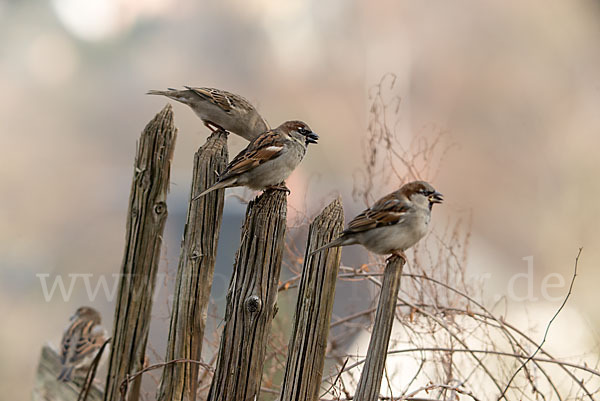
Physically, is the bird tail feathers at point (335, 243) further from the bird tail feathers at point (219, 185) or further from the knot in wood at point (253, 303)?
the bird tail feathers at point (219, 185)

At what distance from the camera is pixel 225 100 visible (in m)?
2.97

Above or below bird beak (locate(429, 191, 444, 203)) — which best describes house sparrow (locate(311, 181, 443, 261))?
below

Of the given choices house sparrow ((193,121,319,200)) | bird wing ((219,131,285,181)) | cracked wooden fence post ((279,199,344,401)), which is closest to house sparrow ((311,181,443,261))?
cracked wooden fence post ((279,199,344,401))

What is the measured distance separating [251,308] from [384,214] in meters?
0.60

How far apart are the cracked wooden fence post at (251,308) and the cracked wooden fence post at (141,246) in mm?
630

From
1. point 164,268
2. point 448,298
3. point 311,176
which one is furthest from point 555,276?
point 164,268

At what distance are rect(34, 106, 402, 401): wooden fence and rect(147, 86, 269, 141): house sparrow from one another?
0.97ft

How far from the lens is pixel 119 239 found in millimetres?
6332

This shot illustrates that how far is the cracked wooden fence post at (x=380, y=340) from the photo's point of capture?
196 centimetres

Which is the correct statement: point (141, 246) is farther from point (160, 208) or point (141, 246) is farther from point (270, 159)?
point (270, 159)

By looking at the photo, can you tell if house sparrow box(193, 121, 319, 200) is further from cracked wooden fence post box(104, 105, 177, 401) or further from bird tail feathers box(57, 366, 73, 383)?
bird tail feathers box(57, 366, 73, 383)

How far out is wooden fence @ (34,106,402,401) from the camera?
2074 millimetres

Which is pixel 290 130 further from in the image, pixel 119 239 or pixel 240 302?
pixel 119 239

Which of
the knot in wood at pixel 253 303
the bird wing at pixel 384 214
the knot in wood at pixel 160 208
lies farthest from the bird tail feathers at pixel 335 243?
the knot in wood at pixel 160 208
